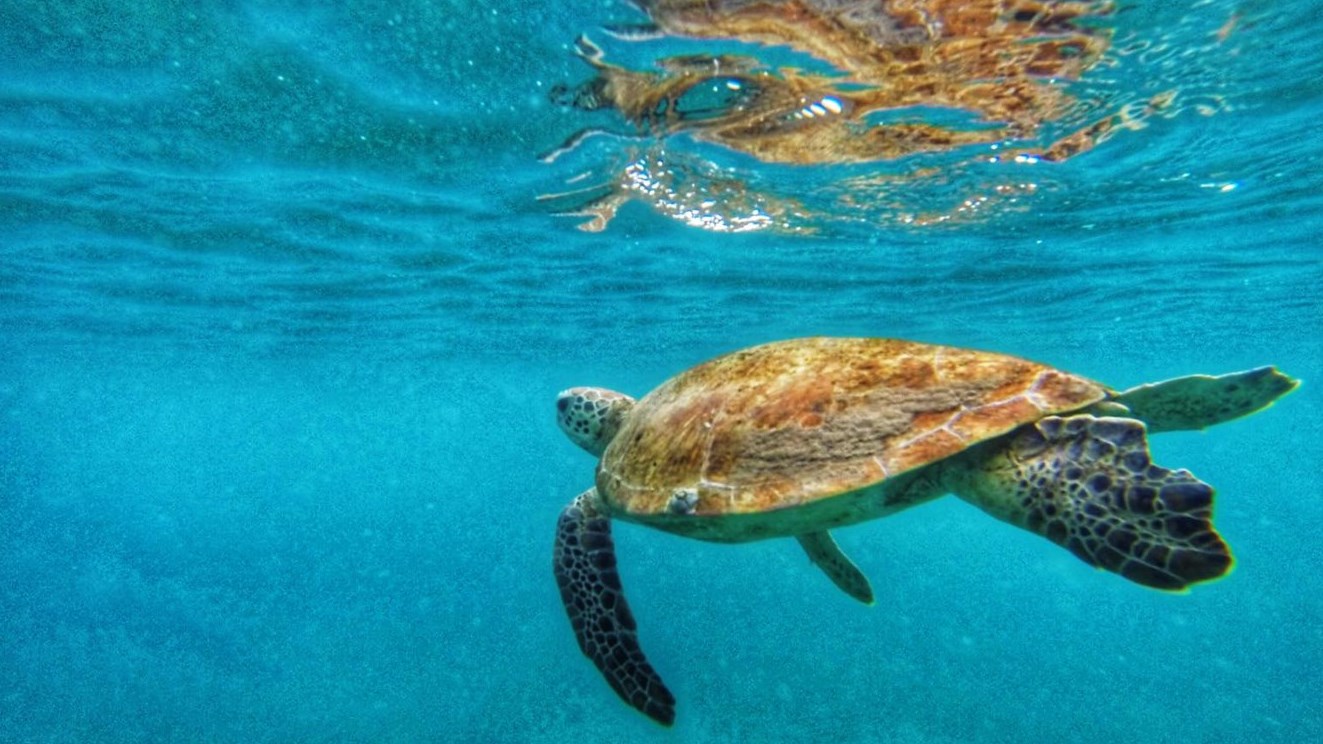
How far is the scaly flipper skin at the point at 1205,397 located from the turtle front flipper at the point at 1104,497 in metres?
0.47

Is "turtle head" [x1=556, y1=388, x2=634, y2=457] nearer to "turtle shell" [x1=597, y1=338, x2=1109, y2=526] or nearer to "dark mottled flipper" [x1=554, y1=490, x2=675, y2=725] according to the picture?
"dark mottled flipper" [x1=554, y1=490, x2=675, y2=725]

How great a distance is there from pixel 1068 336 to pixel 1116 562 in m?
25.6

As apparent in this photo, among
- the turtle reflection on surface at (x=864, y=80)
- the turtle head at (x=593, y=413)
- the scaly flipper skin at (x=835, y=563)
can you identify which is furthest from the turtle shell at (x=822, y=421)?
the turtle reflection on surface at (x=864, y=80)

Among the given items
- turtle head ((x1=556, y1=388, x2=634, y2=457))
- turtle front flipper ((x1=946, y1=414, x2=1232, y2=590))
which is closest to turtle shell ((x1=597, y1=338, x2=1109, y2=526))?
turtle front flipper ((x1=946, y1=414, x2=1232, y2=590))

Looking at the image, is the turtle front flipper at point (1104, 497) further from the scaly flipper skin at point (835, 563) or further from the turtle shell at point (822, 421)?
the scaly flipper skin at point (835, 563)

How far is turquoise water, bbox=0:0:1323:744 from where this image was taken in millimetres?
7527

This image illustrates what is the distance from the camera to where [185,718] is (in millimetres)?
16422

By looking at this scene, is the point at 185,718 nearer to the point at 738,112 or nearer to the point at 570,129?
the point at 570,129

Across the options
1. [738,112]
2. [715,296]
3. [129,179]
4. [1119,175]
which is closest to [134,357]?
[129,179]

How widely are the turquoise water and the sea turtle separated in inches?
159

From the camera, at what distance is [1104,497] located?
3086mm

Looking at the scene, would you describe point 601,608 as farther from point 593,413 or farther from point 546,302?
point 546,302

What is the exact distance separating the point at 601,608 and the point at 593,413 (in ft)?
7.44

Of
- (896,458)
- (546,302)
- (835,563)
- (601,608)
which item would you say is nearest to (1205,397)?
(896,458)
